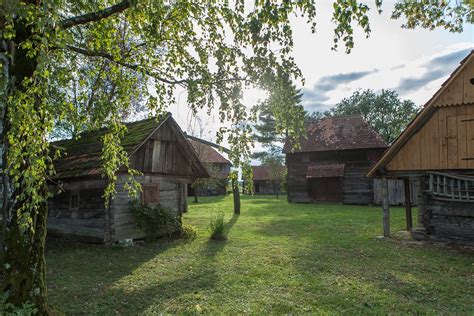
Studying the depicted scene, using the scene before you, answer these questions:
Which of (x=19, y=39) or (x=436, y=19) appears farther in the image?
(x=436, y=19)

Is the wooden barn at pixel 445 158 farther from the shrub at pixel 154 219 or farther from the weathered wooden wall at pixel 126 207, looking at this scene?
the weathered wooden wall at pixel 126 207

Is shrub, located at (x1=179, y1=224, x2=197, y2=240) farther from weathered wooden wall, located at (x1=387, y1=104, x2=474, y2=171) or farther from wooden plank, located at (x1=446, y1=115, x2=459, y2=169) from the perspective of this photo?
wooden plank, located at (x1=446, y1=115, x2=459, y2=169)

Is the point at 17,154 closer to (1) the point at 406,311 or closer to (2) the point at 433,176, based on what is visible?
(1) the point at 406,311

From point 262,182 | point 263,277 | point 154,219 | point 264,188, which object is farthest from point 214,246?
point 264,188

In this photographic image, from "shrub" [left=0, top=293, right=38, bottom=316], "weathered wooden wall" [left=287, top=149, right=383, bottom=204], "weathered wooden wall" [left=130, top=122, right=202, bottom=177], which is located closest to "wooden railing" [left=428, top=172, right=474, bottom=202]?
"weathered wooden wall" [left=130, top=122, right=202, bottom=177]

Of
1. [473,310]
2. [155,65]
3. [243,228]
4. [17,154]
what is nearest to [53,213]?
[243,228]

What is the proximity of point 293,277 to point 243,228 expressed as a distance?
25.7ft

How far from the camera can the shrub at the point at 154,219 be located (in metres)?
12.1

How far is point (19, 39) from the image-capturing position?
5.00m

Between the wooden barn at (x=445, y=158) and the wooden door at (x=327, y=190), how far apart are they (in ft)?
53.2

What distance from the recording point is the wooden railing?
10.9 meters

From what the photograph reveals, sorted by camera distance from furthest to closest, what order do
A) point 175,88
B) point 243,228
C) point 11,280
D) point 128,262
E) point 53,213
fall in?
point 243,228, point 53,213, point 128,262, point 175,88, point 11,280

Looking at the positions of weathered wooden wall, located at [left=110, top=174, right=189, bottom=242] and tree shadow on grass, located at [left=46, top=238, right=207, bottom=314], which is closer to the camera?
tree shadow on grass, located at [left=46, top=238, right=207, bottom=314]

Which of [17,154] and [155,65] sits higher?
[155,65]
